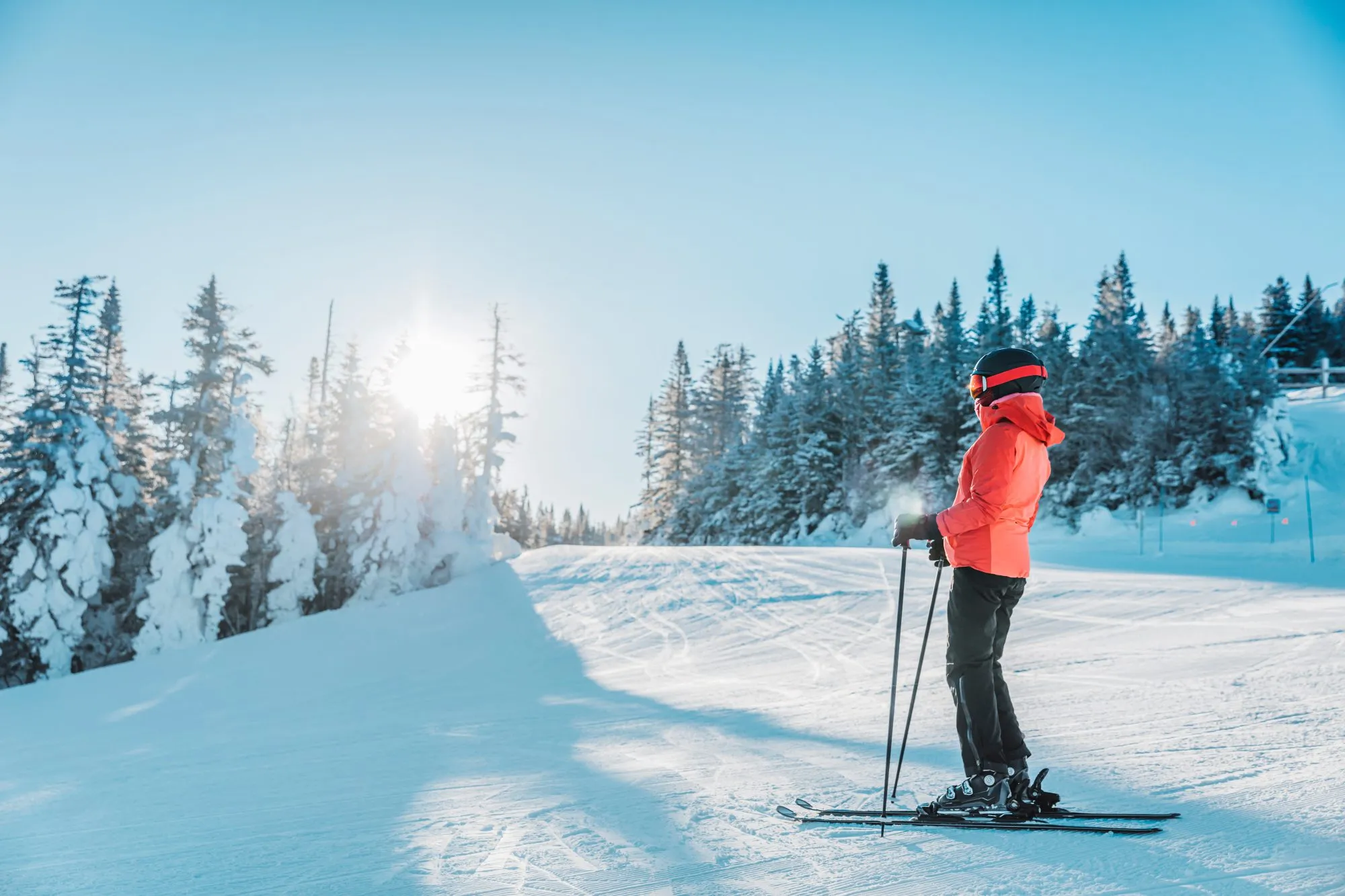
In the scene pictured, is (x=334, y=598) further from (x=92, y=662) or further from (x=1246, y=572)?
(x=1246, y=572)

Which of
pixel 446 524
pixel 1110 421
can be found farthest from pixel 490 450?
pixel 1110 421

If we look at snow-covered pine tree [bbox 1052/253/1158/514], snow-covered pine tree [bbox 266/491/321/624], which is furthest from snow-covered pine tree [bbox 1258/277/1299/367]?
snow-covered pine tree [bbox 266/491/321/624]

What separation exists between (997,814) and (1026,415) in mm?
1807

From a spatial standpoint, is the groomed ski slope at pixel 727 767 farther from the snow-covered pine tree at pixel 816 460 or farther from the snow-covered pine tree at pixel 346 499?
the snow-covered pine tree at pixel 816 460

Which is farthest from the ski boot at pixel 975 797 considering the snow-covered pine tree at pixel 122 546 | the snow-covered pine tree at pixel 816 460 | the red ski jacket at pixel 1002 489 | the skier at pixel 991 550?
the snow-covered pine tree at pixel 816 460

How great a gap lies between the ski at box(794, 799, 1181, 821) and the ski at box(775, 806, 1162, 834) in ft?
0.07

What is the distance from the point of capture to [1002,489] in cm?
334

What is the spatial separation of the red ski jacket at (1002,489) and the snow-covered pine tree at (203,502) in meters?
23.2

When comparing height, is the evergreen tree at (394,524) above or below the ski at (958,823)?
above

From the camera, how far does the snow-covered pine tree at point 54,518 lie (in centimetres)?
2036

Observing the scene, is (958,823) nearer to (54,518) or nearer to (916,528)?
(916,528)

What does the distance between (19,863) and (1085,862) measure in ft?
16.0

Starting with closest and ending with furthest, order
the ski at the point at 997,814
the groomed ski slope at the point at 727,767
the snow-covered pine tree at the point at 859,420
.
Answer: the groomed ski slope at the point at 727,767
the ski at the point at 997,814
the snow-covered pine tree at the point at 859,420

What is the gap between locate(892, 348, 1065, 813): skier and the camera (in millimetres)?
3369
